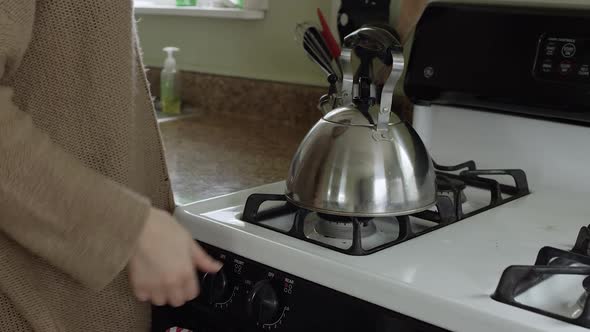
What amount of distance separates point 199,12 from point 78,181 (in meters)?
1.13

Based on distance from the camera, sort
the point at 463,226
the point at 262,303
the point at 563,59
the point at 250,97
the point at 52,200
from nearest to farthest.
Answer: the point at 52,200, the point at 262,303, the point at 463,226, the point at 563,59, the point at 250,97

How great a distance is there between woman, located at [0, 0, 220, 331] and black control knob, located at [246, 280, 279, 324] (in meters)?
0.07

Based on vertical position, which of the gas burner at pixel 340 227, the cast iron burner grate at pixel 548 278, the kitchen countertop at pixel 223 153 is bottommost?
the kitchen countertop at pixel 223 153

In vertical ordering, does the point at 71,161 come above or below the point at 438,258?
above

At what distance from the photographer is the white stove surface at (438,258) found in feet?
2.22

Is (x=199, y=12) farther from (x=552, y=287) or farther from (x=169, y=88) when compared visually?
(x=552, y=287)

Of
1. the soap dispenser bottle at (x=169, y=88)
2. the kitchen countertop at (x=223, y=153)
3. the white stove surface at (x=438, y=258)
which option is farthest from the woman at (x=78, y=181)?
the soap dispenser bottle at (x=169, y=88)

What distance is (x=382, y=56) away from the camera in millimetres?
901

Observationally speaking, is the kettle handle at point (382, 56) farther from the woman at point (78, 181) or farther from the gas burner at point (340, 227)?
the woman at point (78, 181)

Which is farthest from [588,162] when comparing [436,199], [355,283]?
[355,283]

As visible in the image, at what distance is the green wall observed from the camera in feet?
5.19

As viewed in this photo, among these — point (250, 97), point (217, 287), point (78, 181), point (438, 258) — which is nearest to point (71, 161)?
point (78, 181)

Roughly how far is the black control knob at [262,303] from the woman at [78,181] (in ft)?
0.23

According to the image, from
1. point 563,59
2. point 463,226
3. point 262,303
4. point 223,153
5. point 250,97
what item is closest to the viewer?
point 262,303
